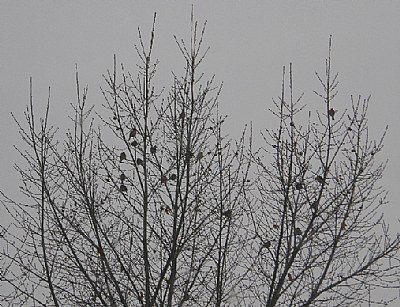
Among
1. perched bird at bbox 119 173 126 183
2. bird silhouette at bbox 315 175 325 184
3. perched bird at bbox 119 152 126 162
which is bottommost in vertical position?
perched bird at bbox 119 173 126 183

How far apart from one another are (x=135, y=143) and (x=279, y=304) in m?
2.44

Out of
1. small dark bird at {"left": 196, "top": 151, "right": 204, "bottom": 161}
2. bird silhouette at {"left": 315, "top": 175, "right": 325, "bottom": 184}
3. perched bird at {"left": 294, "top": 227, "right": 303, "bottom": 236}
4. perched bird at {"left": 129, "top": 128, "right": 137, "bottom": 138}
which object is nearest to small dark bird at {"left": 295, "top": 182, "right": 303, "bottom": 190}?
bird silhouette at {"left": 315, "top": 175, "right": 325, "bottom": 184}

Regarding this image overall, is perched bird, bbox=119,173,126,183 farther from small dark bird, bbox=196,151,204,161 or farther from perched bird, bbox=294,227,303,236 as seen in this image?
perched bird, bbox=294,227,303,236

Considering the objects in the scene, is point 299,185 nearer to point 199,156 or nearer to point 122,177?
point 199,156

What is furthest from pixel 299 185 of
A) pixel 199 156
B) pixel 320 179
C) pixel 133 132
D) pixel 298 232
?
pixel 133 132

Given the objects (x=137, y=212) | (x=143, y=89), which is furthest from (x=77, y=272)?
(x=143, y=89)

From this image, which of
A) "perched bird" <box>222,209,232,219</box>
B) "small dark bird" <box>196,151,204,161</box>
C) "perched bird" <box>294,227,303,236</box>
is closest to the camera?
"perched bird" <box>294,227,303,236</box>

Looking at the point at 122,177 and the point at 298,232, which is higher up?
the point at 122,177

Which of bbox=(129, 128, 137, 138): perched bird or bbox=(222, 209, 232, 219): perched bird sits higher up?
bbox=(129, 128, 137, 138): perched bird

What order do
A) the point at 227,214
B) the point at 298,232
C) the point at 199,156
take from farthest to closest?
the point at 227,214, the point at 199,156, the point at 298,232

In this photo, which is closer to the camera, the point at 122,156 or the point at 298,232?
the point at 298,232

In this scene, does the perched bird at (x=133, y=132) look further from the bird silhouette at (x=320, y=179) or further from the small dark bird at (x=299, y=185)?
the bird silhouette at (x=320, y=179)

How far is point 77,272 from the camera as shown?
819 cm

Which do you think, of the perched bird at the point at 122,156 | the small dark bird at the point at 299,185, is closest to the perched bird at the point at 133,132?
the perched bird at the point at 122,156
